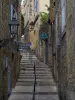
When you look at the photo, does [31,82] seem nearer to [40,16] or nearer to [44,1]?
[40,16]

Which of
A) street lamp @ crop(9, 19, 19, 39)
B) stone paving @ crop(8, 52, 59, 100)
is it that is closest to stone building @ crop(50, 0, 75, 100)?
street lamp @ crop(9, 19, 19, 39)

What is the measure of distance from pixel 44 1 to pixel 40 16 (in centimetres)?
275

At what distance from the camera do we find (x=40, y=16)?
35500mm

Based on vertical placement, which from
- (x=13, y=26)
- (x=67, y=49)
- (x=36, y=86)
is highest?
Answer: (x=13, y=26)

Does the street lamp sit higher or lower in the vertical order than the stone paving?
higher

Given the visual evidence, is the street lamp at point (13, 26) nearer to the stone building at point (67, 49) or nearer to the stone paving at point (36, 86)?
the stone building at point (67, 49)

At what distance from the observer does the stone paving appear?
21.2 metres

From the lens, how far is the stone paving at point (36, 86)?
2124 cm

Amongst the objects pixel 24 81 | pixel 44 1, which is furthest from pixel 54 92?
pixel 44 1

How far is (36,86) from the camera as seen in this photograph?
78.8ft

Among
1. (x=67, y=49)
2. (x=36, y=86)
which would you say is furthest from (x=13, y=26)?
(x=36, y=86)

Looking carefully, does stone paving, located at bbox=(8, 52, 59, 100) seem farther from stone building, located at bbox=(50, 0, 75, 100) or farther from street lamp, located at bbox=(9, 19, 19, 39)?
street lamp, located at bbox=(9, 19, 19, 39)

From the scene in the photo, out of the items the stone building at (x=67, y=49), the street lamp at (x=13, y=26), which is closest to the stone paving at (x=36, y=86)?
the stone building at (x=67, y=49)

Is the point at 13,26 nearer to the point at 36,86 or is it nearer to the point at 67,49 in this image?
the point at 67,49
